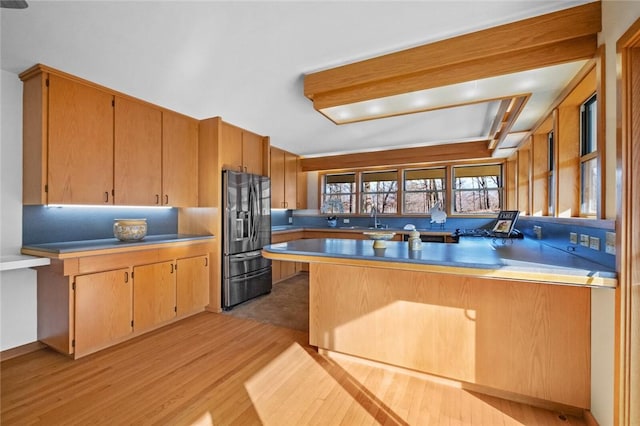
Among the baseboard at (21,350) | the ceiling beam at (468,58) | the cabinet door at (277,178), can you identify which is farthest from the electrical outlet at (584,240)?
the baseboard at (21,350)

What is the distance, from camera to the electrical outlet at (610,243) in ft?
4.61

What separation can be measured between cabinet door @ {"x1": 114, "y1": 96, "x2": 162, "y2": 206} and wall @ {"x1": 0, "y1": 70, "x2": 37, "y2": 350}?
72cm

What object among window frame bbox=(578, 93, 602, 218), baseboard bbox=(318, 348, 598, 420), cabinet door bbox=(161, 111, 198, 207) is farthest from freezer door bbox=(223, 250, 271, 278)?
window frame bbox=(578, 93, 602, 218)

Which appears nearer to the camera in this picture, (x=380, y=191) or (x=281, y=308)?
(x=281, y=308)

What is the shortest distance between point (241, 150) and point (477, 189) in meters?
4.23

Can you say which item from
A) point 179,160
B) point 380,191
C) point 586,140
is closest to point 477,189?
point 380,191

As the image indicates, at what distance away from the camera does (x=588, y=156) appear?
80.9 inches

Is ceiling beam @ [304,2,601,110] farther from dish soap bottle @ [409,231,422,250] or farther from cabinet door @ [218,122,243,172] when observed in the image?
cabinet door @ [218,122,243,172]

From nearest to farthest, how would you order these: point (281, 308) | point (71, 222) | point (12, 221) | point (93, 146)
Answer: point (12, 221)
point (93, 146)
point (71, 222)
point (281, 308)

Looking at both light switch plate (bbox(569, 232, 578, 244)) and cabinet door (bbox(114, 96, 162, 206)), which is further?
cabinet door (bbox(114, 96, 162, 206))

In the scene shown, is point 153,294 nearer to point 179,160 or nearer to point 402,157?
point 179,160

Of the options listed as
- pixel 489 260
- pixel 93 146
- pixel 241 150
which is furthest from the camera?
pixel 241 150

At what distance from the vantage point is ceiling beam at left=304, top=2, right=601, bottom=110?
1.65 metres

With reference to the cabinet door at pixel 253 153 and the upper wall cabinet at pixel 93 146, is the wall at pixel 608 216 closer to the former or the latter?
the cabinet door at pixel 253 153
